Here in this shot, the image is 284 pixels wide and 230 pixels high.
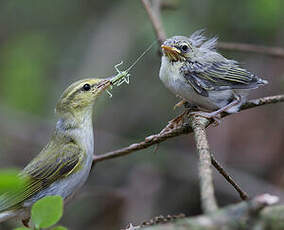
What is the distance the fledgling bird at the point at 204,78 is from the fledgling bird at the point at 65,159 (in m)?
0.75

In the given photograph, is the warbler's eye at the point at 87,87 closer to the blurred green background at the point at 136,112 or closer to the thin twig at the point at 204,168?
the thin twig at the point at 204,168

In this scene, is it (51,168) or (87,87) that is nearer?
(51,168)

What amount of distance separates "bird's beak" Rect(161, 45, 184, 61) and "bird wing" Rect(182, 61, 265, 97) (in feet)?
0.38

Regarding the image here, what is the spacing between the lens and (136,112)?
30.6ft

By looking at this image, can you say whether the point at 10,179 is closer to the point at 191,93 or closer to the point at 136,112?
the point at 191,93

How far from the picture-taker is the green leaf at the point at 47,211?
2.00 metres

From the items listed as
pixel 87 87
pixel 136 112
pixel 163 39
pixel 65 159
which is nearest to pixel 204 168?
pixel 65 159

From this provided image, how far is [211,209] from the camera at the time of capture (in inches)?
76.5

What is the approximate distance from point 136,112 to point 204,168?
6.83 metres

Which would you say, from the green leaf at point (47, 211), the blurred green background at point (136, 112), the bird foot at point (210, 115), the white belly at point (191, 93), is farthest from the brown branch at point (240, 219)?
the blurred green background at point (136, 112)

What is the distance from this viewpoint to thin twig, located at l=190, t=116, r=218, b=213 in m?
2.03

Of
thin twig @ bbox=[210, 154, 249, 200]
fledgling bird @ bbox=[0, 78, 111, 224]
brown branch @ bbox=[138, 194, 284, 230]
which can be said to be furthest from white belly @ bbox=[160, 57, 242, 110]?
brown branch @ bbox=[138, 194, 284, 230]

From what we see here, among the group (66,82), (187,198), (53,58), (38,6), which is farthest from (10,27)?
(187,198)

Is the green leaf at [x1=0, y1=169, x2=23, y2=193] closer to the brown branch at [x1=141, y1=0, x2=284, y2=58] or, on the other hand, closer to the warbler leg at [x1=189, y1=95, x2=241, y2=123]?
the warbler leg at [x1=189, y1=95, x2=241, y2=123]
